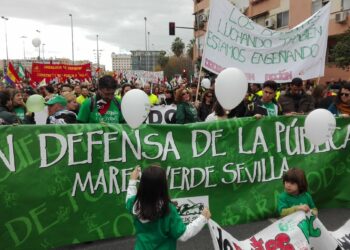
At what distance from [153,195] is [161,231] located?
25 cm

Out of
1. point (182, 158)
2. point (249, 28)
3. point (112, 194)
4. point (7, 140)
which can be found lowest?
point (112, 194)

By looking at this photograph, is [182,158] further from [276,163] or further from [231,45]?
[231,45]

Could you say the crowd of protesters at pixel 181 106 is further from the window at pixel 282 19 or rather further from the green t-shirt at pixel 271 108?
the window at pixel 282 19

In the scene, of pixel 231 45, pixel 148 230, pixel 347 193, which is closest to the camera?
pixel 148 230

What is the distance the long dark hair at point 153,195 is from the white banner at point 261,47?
11.4ft

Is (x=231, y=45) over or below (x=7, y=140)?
over

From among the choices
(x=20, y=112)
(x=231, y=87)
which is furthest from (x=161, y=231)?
(x=20, y=112)

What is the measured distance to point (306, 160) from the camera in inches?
179

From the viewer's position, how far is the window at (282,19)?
2777 centimetres

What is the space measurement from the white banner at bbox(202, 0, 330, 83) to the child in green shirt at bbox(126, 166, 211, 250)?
346cm

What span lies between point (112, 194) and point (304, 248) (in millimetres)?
1791

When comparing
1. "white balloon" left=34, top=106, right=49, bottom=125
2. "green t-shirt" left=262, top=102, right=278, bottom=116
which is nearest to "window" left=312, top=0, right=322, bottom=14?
"green t-shirt" left=262, top=102, right=278, bottom=116

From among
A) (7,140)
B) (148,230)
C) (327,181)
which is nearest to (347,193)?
(327,181)

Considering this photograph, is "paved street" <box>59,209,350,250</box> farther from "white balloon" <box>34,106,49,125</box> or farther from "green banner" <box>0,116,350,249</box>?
"white balloon" <box>34,106,49,125</box>
